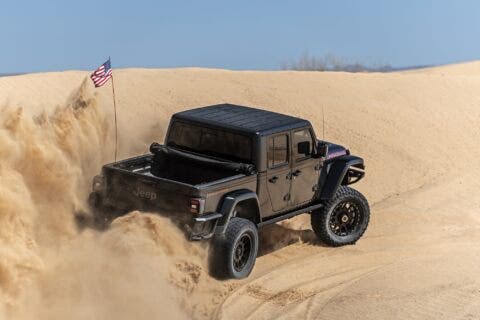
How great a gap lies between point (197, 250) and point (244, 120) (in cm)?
197

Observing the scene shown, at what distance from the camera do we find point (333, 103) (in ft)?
70.0

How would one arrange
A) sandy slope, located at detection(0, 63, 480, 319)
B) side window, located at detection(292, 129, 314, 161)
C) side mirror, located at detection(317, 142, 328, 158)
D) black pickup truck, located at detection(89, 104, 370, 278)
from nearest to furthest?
1. sandy slope, located at detection(0, 63, 480, 319)
2. black pickup truck, located at detection(89, 104, 370, 278)
3. side window, located at detection(292, 129, 314, 161)
4. side mirror, located at detection(317, 142, 328, 158)

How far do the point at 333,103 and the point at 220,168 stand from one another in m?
11.4

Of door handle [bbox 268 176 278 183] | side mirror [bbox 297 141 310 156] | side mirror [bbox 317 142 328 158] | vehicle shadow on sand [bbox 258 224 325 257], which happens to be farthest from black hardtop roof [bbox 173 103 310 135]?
vehicle shadow on sand [bbox 258 224 325 257]

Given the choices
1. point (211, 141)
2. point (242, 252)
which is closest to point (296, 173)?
point (211, 141)

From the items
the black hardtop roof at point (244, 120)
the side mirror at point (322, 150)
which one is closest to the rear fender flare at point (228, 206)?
the black hardtop roof at point (244, 120)

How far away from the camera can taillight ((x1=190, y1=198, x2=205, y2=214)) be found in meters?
9.40

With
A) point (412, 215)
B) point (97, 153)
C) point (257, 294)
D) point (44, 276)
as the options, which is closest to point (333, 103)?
point (412, 215)

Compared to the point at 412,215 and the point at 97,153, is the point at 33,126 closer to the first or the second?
the point at 97,153

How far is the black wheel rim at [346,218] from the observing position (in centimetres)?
1179

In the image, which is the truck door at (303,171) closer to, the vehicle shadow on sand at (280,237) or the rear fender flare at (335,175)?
the rear fender flare at (335,175)

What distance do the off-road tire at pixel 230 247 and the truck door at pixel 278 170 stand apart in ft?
1.98

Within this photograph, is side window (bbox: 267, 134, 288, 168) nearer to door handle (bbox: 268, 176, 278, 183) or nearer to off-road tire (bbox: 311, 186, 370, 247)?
door handle (bbox: 268, 176, 278, 183)

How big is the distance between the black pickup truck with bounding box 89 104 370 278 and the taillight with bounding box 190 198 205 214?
0.04 feet
